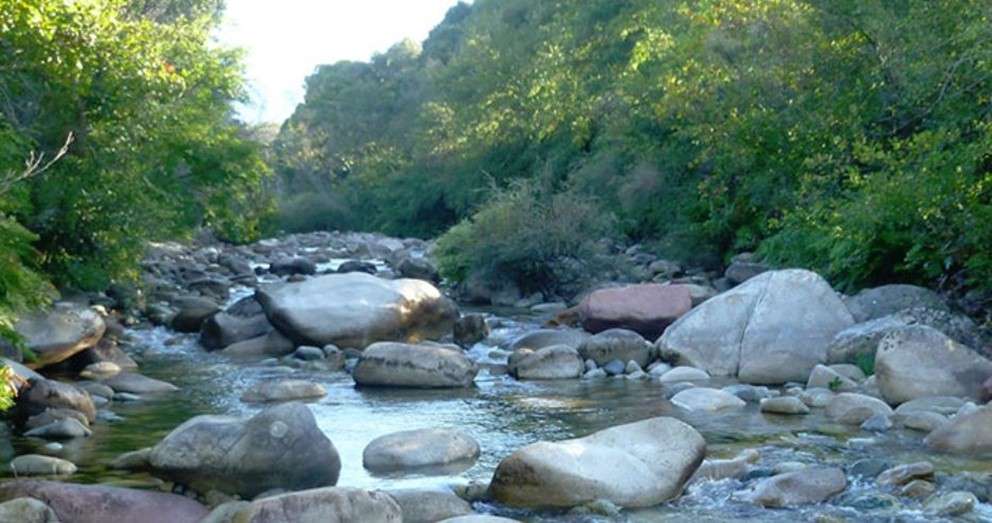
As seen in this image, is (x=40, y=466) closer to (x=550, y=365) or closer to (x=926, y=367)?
(x=550, y=365)

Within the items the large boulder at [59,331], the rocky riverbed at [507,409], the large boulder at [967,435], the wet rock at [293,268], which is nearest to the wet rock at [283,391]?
the rocky riverbed at [507,409]

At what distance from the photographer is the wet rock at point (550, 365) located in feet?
51.6

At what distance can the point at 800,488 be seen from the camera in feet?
30.6

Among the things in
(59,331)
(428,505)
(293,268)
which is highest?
(293,268)

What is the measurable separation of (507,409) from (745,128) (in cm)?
913

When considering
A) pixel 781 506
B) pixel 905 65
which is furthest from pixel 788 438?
pixel 905 65

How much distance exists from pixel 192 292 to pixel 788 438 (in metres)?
17.0

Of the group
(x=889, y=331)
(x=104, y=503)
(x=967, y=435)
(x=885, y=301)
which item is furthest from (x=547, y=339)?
(x=104, y=503)

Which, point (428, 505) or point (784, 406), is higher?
point (784, 406)

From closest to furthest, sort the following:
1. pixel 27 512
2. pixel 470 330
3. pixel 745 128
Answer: pixel 27 512
pixel 470 330
pixel 745 128

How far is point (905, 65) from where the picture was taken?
17.2 meters

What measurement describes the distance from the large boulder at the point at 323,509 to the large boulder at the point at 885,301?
29.3 ft

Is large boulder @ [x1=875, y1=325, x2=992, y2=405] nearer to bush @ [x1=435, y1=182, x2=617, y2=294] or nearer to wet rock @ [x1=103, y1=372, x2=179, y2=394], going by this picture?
wet rock @ [x1=103, y1=372, x2=179, y2=394]

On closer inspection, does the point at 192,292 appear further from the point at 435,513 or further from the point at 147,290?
the point at 435,513
